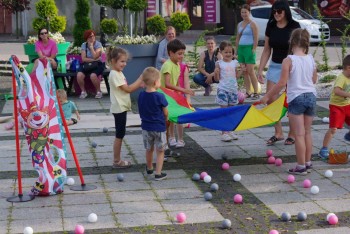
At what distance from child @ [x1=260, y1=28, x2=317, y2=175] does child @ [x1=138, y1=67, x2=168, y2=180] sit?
3.93ft

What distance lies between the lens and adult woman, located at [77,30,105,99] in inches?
595

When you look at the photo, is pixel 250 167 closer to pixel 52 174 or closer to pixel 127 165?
pixel 127 165

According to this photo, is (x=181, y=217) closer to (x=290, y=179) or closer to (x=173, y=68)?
(x=290, y=179)

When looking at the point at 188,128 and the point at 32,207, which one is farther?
the point at 188,128

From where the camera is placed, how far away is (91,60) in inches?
596

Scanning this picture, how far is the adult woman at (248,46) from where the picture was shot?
47.0 feet

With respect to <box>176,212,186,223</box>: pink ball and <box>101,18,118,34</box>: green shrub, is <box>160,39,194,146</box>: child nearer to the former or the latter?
<box>176,212,186,223</box>: pink ball

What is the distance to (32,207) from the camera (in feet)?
23.8

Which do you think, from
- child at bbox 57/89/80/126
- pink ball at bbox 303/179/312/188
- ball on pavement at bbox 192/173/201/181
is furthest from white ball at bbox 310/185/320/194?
child at bbox 57/89/80/126

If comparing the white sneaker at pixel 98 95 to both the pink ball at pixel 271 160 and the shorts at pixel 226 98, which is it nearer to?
the shorts at pixel 226 98

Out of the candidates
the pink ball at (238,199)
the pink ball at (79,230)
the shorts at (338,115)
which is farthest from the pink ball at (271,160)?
the pink ball at (79,230)

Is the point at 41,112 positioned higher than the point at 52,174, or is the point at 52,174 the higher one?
the point at 41,112

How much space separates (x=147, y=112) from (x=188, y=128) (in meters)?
3.15

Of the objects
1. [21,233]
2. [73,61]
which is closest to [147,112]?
[21,233]
